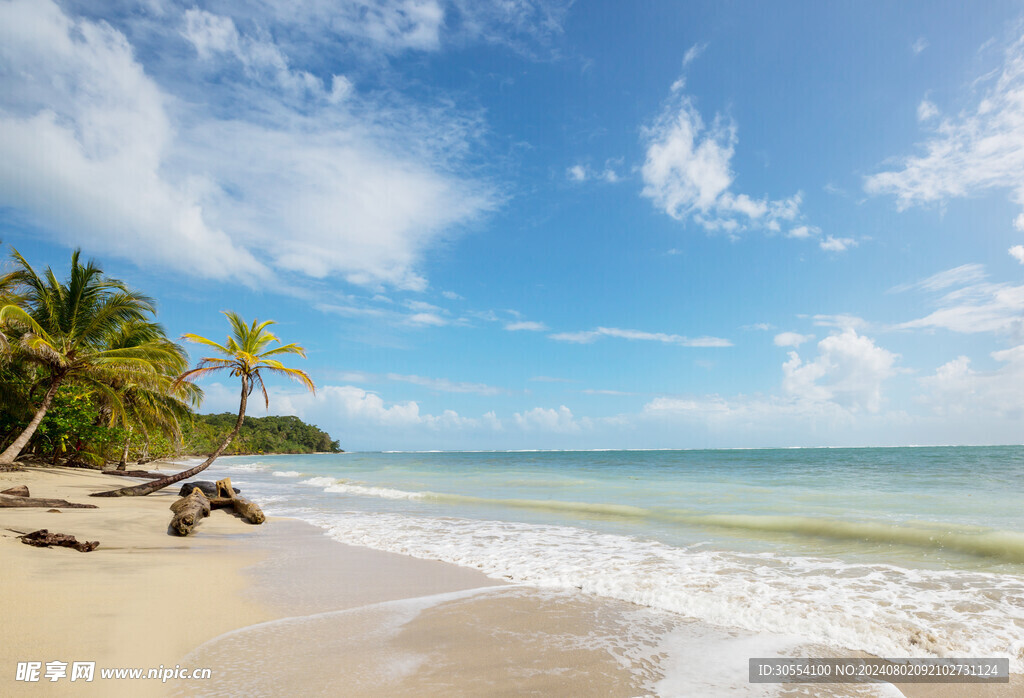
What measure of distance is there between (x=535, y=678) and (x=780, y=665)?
2448 mm

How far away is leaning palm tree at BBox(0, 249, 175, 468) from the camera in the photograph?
16.1 meters

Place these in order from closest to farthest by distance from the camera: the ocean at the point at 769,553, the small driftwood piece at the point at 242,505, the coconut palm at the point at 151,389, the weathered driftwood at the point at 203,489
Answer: the ocean at the point at 769,553 < the small driftwood piece at the point at 242,505 < the weathered driftwood at the point at 203,489 < the coconut palm at the point at 151,389

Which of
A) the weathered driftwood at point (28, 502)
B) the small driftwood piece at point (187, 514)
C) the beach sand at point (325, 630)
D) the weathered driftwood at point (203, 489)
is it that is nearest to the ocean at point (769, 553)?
the beach sand at point (325, 630)

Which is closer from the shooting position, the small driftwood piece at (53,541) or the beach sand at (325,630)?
the beach sand at (325,630)

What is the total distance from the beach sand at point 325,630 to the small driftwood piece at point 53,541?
15cm

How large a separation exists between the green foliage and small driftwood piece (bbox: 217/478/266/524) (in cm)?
5884

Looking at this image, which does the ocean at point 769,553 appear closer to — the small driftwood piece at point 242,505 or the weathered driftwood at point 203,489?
the small driftwood piece at point 242,505

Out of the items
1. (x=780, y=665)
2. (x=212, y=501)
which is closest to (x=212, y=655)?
(x=780, y=665)

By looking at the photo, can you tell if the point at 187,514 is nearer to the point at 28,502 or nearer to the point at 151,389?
the point at 28,502

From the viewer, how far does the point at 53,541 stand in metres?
7.47

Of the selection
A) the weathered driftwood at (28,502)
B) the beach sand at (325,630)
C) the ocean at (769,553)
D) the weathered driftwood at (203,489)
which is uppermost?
the weathered driftwood at (28,502)

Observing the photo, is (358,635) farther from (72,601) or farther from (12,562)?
(12,562)

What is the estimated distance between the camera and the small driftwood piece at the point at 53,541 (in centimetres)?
735

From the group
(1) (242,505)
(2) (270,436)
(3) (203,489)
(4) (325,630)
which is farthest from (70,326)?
(2) (270,436)
